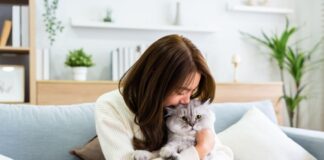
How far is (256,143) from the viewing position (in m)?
1.79

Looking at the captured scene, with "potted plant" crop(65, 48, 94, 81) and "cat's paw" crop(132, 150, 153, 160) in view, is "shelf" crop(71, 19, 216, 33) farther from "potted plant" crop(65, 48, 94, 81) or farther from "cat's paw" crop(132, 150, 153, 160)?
"cat's paw" crop(132, 150, 153, 160)

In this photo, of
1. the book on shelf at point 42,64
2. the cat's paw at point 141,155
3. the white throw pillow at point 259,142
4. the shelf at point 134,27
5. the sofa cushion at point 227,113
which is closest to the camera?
the cat's paw at point 141,155

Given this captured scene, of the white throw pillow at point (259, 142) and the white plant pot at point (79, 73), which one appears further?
the white plant pot at point (79, 73)

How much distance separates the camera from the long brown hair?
126 centimetres

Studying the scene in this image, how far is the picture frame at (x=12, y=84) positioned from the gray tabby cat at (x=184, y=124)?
6.17 ft

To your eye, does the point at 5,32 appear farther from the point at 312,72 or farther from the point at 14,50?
the point at 312,72

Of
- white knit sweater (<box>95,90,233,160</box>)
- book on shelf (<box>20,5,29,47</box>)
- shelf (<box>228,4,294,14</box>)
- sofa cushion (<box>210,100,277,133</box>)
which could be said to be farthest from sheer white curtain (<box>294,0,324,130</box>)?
white knit sweater (<box>95,90,233,160</box>)

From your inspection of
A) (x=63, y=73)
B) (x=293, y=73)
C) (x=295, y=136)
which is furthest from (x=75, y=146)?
(x=293, y=73)

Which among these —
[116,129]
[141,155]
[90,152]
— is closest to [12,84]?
[90,152]

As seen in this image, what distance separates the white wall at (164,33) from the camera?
330 cm

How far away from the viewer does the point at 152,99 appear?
129cm

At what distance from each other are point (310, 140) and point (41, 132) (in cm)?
120

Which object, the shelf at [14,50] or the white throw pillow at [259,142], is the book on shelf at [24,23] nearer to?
the shelf at [14,50]

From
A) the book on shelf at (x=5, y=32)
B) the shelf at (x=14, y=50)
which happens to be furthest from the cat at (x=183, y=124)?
the book on shelf at (x=5, y=32)
